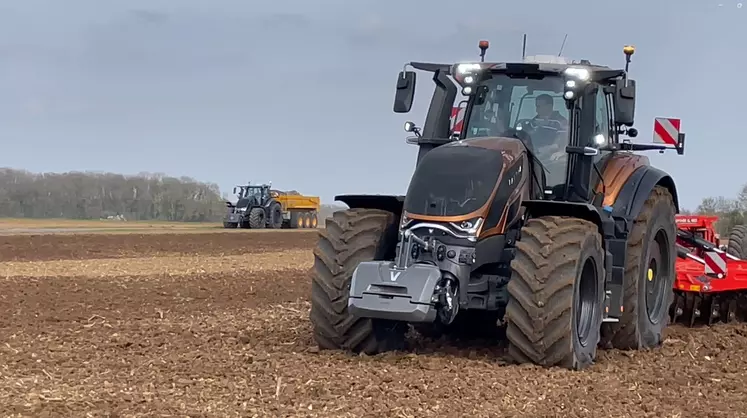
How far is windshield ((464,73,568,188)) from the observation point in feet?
27.9

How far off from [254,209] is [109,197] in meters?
43.2

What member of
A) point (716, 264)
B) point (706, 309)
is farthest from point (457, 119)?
point (706, 309)

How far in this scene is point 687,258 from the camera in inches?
444

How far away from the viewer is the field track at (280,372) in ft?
Result: 19.5

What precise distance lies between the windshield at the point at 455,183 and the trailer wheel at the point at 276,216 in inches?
1574

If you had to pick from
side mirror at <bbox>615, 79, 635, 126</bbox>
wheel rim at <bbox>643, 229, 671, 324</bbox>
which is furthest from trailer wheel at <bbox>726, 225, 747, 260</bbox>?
side mirror at <bbox>615, 79, 635, 126</bbox>

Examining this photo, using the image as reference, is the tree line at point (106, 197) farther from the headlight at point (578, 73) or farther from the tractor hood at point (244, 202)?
the headlight at point (578, 73)

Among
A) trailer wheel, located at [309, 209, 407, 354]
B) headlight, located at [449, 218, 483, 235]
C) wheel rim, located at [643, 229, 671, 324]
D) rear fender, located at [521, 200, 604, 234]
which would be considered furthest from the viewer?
wheel rim, located at [643, 229, 671, 324]


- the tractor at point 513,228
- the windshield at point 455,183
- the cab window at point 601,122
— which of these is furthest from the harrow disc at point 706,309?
the windshield at point 455,183

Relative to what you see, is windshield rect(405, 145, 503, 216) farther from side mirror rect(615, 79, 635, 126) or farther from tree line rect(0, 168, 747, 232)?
tree line rect(0, 168, 747, 232)

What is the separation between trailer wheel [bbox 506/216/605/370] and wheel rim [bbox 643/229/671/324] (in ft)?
7.68

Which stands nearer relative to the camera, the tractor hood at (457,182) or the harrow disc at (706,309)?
the tractor hood at (457,182)

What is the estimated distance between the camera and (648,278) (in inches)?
380

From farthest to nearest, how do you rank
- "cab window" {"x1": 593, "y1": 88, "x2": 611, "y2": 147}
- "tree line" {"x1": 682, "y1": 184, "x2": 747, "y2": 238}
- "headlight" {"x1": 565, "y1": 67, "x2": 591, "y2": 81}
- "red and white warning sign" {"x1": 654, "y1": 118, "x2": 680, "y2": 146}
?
1. "tree line" {"x1": 682, "y1": 184, "x2": 747, "y2": 238}
2. "red and white warning sign" {"x1": 654, "y1": 118, "x2": 680, "y2": 146}
3. "cab window" {"x1": 593, "y1": 88, "x2": 611, "y2": 147}
4. "headlight" {"x1": 565, "y1": 67, "x2": 591, "y2": 81}
